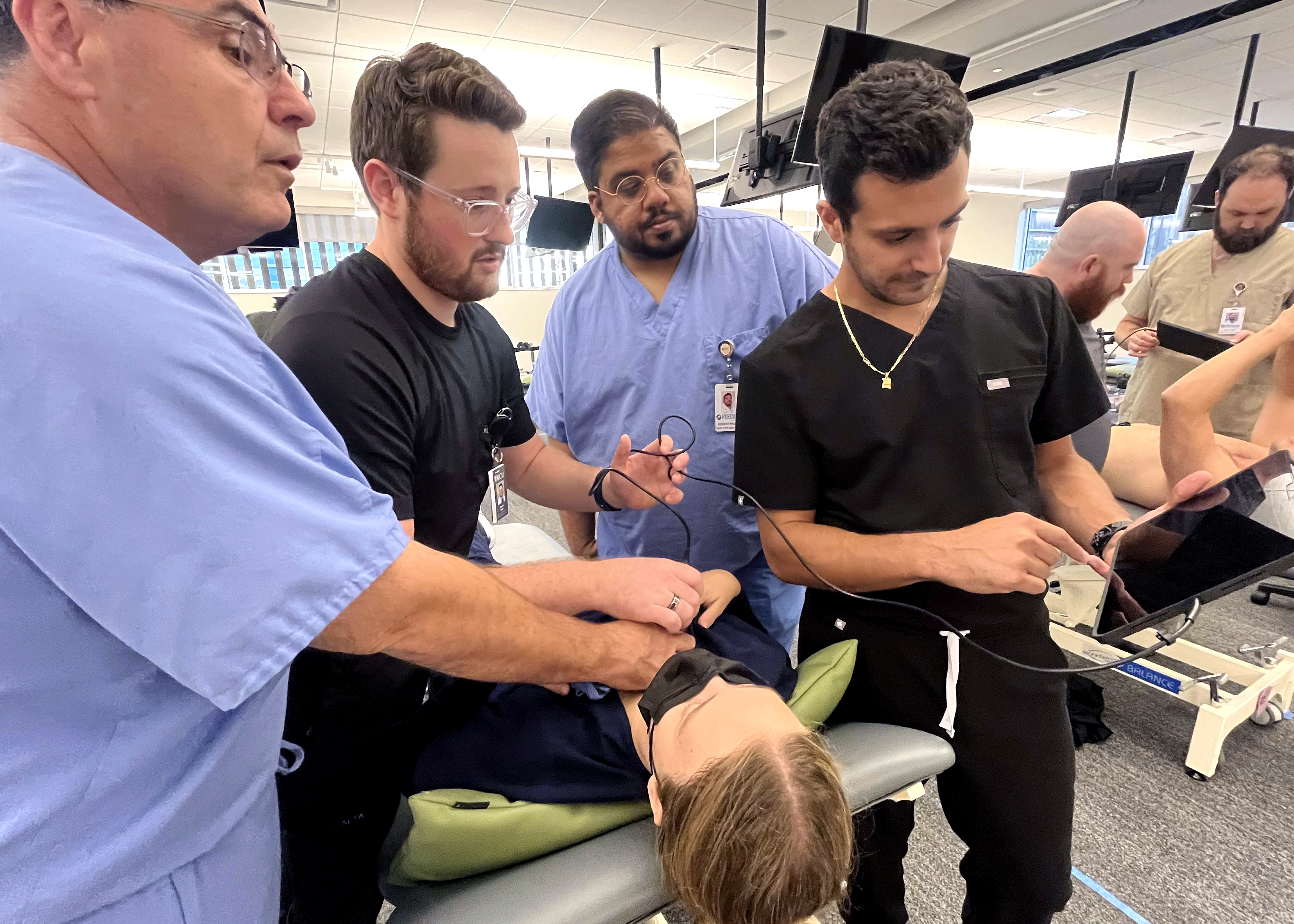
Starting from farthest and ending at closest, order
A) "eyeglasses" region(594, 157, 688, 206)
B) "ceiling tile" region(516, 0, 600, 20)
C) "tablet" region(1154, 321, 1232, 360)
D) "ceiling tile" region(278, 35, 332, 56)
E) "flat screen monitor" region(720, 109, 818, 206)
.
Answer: "ceiling tile" region(278, 35, 332, 56), "ceiling tile" region(516, 0, 600, 20), "flat screen monitor" region(720, 109, 818, 206), "tablet" region(1154, 321, 1232, 360), "eyeglasses" region(594, 157, 688, 206)

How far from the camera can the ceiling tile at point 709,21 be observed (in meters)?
4.61

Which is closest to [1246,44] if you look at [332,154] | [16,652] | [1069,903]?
[1069,903]

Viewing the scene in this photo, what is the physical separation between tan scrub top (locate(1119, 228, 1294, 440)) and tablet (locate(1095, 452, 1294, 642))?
1.71m

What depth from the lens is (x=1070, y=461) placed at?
123 cm

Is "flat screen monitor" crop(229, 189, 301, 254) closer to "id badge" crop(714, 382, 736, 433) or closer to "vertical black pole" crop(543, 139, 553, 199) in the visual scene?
"id badge" crop(714, 382, 736, 433)

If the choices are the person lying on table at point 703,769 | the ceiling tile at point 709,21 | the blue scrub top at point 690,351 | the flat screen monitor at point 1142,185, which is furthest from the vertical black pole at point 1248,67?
the person lying on table at point 703,769

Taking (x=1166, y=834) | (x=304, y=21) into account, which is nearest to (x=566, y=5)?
(x=304, y=21)

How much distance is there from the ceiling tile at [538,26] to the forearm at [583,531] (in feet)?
13.9

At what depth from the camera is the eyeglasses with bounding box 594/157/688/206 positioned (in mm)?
1489

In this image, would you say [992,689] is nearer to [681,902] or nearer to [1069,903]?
[681,902]

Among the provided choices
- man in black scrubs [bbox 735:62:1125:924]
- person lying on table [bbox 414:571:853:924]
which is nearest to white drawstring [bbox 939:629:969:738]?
man in black scrubs [bbox 735:62:1125:924]

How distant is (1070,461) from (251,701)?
4.47 ft

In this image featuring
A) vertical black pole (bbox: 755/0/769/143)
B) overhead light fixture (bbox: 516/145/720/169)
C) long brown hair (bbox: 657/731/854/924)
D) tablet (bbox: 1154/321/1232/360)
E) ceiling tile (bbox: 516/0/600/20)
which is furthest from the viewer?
overhead light fixture (bbox: 516/145/720/169)

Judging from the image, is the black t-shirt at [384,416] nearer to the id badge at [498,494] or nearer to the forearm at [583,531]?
the id badge at [498,494]
